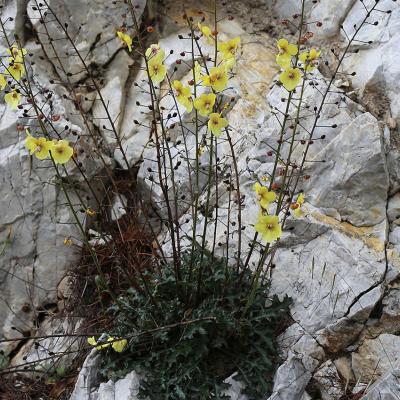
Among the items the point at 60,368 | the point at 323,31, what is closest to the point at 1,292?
the point at 60,368

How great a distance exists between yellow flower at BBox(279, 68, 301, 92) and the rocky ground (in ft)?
1.90

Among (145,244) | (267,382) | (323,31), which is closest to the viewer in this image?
(267,382)

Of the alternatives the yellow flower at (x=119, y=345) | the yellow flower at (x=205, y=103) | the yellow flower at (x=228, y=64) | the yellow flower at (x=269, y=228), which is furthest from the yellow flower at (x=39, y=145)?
the yellow flower at (x=119, y=345)

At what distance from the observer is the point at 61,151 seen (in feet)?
7.79

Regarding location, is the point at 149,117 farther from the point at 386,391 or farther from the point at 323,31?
the point at 386,391

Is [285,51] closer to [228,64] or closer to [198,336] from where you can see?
[228,64]

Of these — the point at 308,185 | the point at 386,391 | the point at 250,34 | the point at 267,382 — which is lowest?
the point at 386,391

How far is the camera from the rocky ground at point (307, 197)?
3.18 meters

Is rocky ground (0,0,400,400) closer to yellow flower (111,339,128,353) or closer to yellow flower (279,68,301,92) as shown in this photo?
yellow flower (111,339,128,353)

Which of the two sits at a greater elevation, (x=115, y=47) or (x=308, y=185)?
(x=115, y=47)

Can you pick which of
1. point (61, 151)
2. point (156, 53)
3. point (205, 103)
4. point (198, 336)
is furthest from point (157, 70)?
point (198, 336)

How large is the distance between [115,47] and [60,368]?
2590mm

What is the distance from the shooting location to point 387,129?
3.75 meters

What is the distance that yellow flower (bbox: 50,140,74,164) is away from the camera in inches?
93.0
